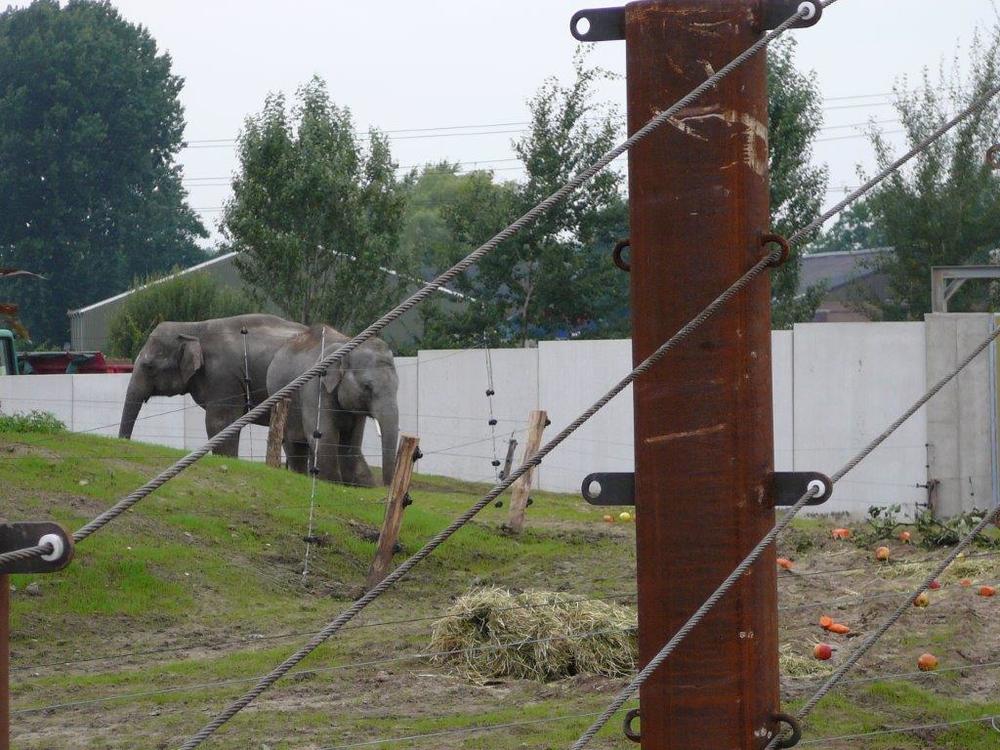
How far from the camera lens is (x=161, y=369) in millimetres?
18969

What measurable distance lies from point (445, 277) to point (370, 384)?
1329cm

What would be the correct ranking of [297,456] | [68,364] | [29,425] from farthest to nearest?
[68,364] → [297,456] → [29,425]

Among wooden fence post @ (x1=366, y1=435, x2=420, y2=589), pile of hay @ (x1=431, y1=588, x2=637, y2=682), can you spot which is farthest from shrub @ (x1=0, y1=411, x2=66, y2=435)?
pile of hay @ (x1=431, y1=588, x2=637, y2=682)

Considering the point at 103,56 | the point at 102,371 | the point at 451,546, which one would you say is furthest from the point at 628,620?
the point at 103,56

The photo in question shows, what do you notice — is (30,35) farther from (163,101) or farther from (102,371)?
(102,371)

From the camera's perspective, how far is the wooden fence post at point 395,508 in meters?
11.1

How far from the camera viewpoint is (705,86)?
2.98 meters

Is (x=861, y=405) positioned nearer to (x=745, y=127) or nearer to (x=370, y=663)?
(x=370, y=663)

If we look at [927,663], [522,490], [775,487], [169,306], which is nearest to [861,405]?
[522,490]

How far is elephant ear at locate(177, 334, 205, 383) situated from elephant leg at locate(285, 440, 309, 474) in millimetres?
1997

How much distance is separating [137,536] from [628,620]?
200 inches

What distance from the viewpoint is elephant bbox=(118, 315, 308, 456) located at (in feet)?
60.8

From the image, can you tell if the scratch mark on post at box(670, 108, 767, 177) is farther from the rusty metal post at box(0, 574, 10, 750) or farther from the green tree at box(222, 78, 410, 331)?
the green tree at box(222, 78, 410, 331)

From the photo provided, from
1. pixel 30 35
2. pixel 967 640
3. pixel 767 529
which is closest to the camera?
pixel 767 529
